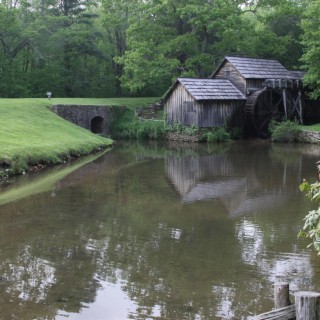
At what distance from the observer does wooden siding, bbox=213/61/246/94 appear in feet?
124

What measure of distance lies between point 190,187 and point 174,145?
16492 millimetres

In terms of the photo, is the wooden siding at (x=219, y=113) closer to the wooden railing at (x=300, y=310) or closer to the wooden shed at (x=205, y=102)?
the wooden shed at (x=205, y=102)

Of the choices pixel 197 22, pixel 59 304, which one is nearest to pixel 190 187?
pixel 59 304

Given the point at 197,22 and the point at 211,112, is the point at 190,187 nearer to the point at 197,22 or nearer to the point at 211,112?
the point at 211,112

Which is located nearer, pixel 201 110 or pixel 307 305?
pixel 307 305

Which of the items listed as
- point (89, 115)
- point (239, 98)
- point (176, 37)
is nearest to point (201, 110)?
point (239, 98)

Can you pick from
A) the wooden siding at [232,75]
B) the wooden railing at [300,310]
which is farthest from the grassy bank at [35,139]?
the wooden railing at [300,310]

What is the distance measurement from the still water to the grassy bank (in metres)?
1.44

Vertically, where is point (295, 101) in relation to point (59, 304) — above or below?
above

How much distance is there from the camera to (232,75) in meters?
38.4

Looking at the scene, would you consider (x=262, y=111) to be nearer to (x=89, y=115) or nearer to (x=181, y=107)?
(x=181, y=107)

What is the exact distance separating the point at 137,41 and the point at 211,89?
10936 millimetres

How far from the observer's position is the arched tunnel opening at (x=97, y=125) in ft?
136

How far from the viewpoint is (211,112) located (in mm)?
36469
